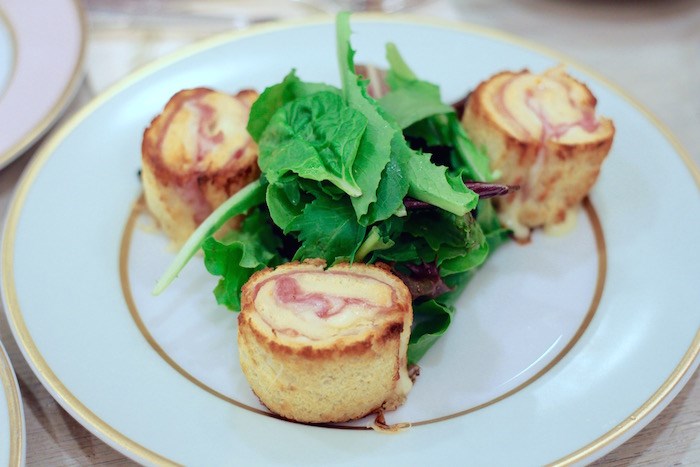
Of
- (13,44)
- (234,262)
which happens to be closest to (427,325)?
(234,262)

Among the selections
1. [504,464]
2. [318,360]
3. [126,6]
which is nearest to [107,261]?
[318,360]

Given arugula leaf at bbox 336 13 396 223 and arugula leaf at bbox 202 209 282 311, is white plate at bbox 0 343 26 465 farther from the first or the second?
arugula leaf at bbox 336 13 396 223

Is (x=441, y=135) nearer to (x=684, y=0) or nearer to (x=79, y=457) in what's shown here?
(x=79, y=457)

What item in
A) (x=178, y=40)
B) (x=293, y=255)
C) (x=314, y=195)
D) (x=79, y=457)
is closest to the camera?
(x=79, y=457)

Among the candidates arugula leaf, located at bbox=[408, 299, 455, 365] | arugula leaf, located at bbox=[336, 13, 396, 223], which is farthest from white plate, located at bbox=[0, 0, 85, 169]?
arugula leaf, located at bbox=[408, 299, 455, 365]

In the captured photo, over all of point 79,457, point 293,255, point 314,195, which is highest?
point 314,195
